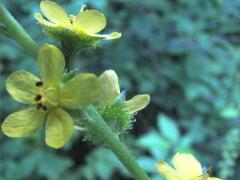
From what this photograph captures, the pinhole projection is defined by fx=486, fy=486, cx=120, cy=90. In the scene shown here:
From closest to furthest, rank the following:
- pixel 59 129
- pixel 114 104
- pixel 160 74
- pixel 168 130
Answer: pixel 59 129 → pixel 114 104 → pixel 168 130 → pixel 160 74

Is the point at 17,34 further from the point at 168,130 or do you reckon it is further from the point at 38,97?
the point at 168,130

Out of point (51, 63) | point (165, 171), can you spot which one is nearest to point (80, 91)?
point (51, 63)

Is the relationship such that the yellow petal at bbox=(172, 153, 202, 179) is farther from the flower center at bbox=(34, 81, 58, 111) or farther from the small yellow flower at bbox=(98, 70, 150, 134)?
the flower center at bbox=(34, 81, 58, 111)

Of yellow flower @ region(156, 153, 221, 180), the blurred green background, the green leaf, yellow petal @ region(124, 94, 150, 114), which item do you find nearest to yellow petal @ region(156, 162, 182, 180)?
yellow flower @ region(156, 153, 221, 180)

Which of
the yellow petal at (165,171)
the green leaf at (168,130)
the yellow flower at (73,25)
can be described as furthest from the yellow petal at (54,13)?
the green leaf at (168,130)

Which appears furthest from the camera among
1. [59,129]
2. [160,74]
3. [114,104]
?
[160,74]
